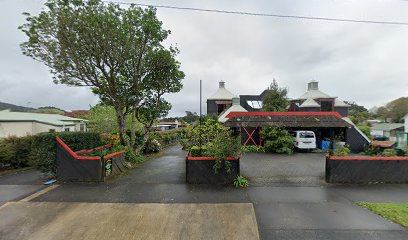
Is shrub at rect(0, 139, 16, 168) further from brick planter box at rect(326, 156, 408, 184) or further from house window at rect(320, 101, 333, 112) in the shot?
house window at rect(320, 101, 333, 112)

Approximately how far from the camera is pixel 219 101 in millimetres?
31766

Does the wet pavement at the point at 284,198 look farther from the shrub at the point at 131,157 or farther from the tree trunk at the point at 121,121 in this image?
the tree trunk at the point at 121,121

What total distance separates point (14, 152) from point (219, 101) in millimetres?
26040

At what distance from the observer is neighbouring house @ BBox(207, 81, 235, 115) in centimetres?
3144

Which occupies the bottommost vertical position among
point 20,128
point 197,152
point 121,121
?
point 197,152

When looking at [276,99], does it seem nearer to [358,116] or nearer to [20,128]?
[20,128]

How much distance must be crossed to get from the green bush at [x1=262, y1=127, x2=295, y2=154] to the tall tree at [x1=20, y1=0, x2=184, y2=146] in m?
8.03

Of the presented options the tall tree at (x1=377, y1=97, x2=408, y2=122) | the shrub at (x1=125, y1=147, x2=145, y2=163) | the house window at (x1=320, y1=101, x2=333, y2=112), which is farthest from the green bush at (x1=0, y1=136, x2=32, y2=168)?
the tall tree at (x1=377, y1=97, x2=408, y2=122)

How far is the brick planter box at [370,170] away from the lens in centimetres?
698

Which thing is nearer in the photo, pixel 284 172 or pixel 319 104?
pixel 284 172

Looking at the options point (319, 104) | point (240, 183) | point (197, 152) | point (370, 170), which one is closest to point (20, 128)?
point (197, 152)

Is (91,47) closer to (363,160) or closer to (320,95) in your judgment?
(363,160)

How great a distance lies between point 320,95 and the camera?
26.2 m

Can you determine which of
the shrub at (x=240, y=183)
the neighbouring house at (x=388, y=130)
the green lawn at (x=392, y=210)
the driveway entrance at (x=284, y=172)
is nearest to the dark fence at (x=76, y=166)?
the shrub at (x=240, y=183)
